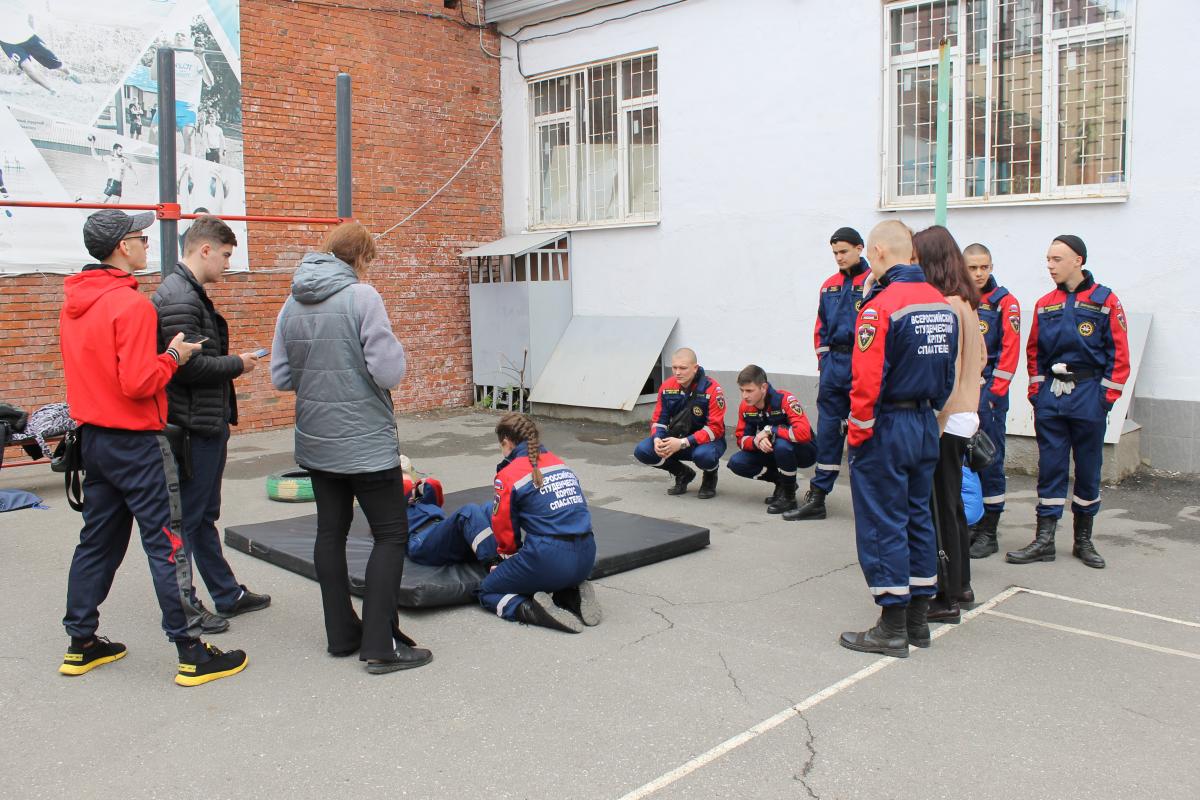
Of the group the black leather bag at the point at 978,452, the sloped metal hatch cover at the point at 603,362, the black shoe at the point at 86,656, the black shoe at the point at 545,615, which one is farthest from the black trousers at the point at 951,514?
the sloped metal hatch cover at the point at 603,362

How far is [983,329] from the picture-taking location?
6199mm

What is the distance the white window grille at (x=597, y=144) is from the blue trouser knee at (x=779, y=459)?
5160 millimetres

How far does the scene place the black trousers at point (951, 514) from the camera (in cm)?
486

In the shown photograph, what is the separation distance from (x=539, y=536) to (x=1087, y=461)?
11.0 ft

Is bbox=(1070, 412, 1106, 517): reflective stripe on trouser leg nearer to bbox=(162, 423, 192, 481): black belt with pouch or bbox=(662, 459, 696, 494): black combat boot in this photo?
bbox=(662, 459, 696, 494): black combat boot

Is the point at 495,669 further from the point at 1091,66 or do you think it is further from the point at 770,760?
the point at 1091,66

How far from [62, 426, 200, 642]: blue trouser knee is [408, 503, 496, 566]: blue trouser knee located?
4.47 feet

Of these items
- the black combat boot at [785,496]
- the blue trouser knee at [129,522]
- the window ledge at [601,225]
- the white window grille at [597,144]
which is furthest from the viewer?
the white window grille at [597,144]

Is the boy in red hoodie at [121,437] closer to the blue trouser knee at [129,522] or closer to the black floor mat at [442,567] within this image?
the blue trouser knee at [129,522]

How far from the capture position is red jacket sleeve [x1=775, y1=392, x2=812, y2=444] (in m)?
7.26

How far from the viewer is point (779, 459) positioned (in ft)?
23.9

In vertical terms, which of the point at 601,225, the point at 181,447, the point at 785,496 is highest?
the point at 601,225

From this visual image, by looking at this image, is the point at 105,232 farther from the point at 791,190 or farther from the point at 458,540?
the point at 791,190

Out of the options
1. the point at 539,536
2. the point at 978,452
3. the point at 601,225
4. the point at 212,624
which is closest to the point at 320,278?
the point at 539,536
